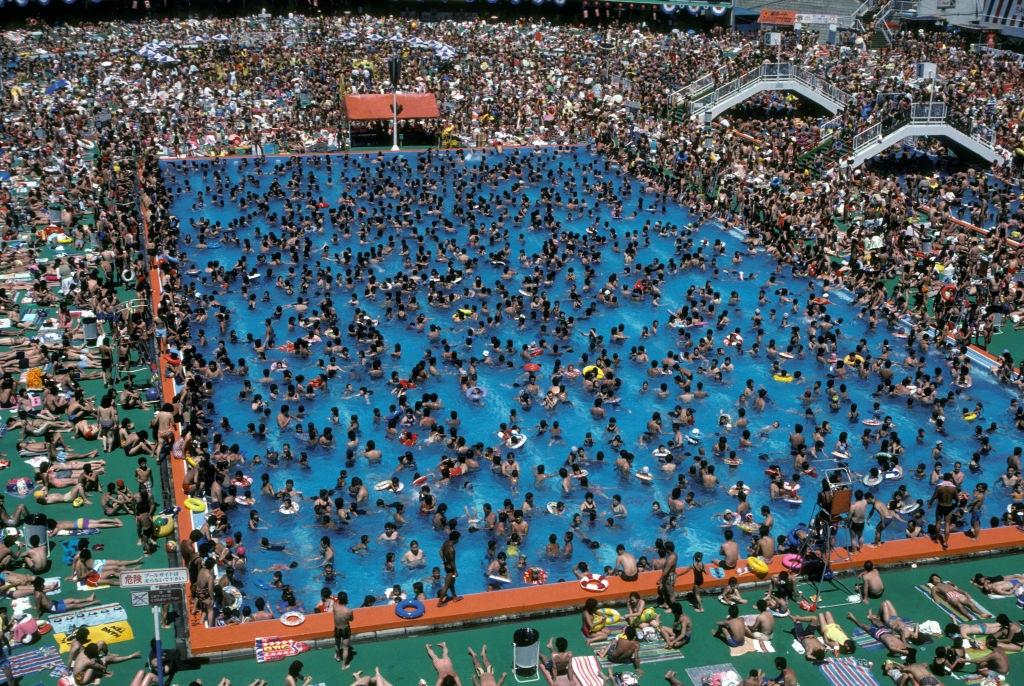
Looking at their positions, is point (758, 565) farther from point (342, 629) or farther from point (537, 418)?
point (537, 418)

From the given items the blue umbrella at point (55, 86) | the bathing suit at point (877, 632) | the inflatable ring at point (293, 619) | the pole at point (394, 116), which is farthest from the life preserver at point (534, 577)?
the blue umbrella at point (55, 86)

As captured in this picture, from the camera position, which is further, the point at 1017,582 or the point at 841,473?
the point at 841,473

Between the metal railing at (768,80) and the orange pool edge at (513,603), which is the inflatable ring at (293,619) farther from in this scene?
the metal railing at (768,80)

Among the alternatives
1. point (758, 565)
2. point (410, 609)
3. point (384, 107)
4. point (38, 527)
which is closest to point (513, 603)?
point (410, 609)

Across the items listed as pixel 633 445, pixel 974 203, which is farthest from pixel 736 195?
pixel 633 445

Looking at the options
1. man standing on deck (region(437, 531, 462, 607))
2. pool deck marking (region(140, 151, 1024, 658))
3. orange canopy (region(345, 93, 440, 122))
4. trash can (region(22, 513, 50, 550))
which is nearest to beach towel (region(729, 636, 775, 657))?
pool deck marking (region(140, 151, 1024, 658))

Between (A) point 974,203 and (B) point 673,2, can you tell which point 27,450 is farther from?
(B) point 673,2

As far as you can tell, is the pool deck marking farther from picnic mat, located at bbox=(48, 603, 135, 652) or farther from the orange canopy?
the orange canopy
